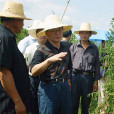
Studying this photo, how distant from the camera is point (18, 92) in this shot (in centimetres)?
246

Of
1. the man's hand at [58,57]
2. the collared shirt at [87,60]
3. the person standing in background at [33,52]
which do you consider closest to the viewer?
the man's hand at [58,57]

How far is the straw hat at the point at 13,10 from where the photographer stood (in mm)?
2482

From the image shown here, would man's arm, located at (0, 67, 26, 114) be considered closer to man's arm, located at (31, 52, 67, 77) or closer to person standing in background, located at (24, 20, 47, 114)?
man's arm, located at (31, 52, 67, 77)

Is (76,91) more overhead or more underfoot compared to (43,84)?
more underfoot

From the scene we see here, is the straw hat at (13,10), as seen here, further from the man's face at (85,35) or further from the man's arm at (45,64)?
the man's face at (85,35)

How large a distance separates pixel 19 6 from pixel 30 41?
2250 millimetres

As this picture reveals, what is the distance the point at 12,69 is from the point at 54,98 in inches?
35.7

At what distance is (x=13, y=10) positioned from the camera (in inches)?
100

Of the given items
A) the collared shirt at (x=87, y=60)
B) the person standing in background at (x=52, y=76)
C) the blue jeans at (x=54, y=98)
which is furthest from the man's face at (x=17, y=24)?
the collared shirt at (x=87, y=60)

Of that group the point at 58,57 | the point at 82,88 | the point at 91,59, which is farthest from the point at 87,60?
the point at 58,57

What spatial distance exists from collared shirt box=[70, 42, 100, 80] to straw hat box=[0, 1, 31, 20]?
7.91 feet

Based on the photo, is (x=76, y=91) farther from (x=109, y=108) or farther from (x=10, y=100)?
(x=10, y=100)

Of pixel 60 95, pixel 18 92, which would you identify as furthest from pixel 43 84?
pixel 18 92

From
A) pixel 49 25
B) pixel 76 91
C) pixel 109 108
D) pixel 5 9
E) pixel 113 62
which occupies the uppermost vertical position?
pixel 5 9
